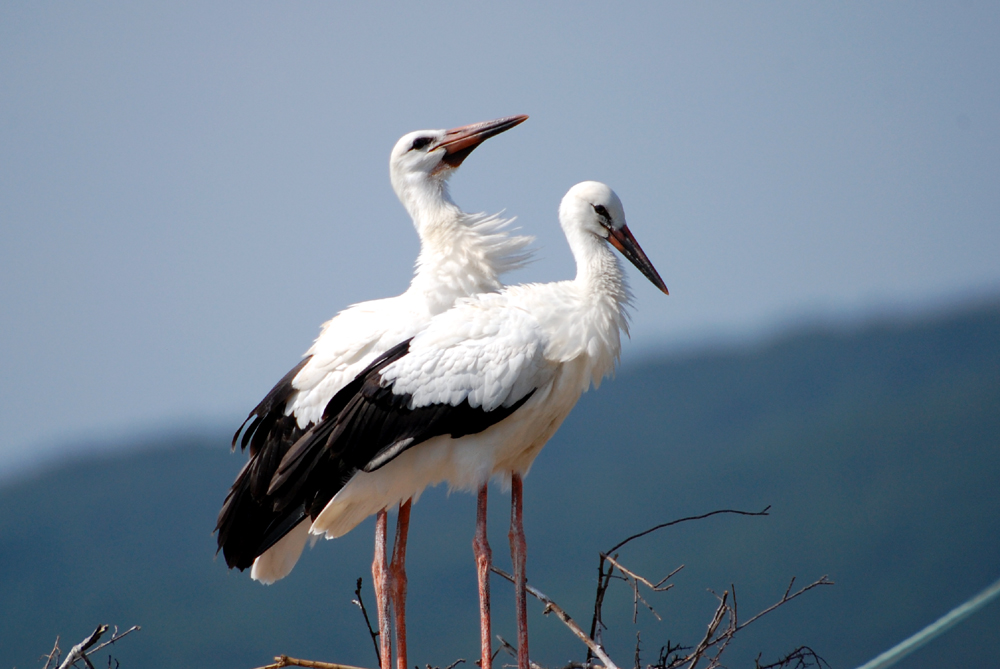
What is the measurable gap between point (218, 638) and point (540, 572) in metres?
11.6

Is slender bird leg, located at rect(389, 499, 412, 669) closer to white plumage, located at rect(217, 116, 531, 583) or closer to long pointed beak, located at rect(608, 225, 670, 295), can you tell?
white plumage, located at rect(217, 116, 531, 583)

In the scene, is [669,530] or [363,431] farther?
[669,530]

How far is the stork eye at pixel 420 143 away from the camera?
217 inches

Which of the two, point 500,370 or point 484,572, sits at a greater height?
point 500,370

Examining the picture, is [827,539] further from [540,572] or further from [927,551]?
[540,572]

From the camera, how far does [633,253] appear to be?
4746 millimetres

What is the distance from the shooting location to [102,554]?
162 ft

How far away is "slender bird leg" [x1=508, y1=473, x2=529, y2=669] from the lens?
4.46 meters

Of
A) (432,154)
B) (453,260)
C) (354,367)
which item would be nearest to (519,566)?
(354,367)

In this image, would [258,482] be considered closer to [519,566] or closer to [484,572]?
[484,572]

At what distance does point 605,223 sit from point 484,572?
1519mm

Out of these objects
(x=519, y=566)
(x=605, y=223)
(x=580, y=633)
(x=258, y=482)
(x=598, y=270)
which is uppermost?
(x=605, y=223)

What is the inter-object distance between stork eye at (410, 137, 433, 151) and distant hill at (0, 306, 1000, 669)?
23.6m

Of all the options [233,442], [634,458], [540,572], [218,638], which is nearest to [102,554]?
[218,638]
